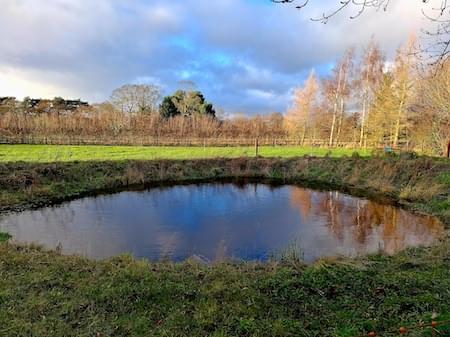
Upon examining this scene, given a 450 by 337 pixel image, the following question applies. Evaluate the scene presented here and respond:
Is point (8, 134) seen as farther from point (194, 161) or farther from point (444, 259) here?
point (444, 259)

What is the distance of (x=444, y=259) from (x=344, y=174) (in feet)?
41.4

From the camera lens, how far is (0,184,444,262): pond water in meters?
7.89

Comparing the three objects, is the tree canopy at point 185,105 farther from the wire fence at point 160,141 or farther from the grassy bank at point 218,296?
the grassy bank at point 218,296

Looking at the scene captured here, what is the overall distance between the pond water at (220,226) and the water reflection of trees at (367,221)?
2 centimetres

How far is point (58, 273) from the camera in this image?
5172mm

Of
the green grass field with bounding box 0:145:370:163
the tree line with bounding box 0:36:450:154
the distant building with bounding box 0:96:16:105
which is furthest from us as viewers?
the distant building with bounding box 0:96:16:105

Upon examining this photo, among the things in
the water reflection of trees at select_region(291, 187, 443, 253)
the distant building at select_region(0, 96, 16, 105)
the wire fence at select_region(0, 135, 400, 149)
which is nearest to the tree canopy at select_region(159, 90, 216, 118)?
the wire fence at select_region(0, 135, 400, 149)

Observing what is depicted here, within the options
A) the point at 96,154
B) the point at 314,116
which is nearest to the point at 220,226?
the point at 96,154

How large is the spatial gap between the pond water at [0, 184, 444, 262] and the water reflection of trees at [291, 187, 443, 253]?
0.02 m

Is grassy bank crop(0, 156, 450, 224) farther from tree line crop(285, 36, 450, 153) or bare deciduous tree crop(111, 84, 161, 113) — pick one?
bare deciduous tree crop(111, 84, 161, 113)

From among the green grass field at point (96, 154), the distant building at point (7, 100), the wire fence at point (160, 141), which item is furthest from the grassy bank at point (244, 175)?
the distant building at point (7, 100)

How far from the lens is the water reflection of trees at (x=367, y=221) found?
8657 mm

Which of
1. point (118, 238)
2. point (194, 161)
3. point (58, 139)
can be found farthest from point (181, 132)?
point (118, 238)

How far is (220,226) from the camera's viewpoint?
9859mm
